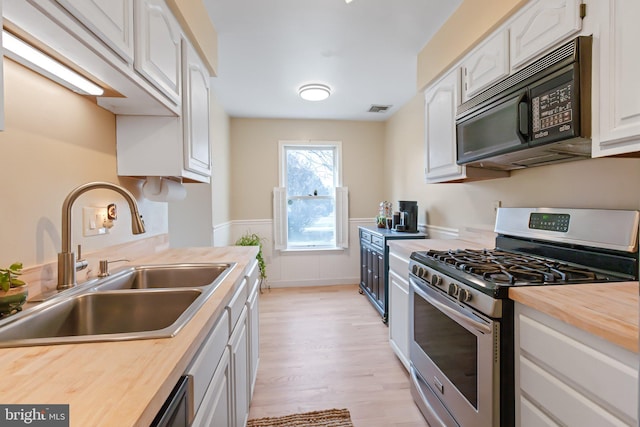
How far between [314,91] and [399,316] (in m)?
2.28

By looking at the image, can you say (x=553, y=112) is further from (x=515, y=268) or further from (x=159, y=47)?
(x=159, y=47)

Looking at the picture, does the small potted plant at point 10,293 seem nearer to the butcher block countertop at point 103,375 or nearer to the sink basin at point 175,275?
the butcher block countertop at point 103,375

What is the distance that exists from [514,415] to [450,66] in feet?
6.43

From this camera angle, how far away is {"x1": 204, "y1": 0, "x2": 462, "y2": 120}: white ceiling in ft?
6.22

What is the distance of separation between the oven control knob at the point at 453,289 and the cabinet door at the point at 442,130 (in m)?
0.92

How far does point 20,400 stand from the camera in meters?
0.49

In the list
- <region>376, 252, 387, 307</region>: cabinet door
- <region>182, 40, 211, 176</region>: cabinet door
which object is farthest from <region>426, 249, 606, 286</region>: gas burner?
<region>182, 40, 211, 176</region>: cabinet door

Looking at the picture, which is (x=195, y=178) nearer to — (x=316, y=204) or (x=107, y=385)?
(x=107, y=385)

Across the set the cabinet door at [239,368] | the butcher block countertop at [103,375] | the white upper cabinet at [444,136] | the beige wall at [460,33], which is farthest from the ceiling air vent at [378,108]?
the butcher block countertop at [103,375]

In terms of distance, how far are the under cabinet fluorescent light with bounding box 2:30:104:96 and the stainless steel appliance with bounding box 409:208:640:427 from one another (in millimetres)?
1718

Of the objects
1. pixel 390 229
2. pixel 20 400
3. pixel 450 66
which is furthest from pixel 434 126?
pixel 20 400

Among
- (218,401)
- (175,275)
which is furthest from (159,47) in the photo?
(218,401)

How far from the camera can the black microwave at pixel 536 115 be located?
1115mm

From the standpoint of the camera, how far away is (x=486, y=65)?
5.41ft
